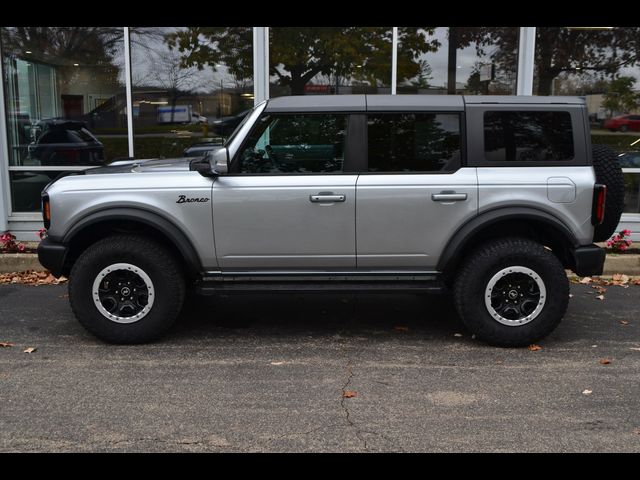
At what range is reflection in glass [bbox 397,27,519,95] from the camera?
29.2 ft

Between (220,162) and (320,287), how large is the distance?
128cm

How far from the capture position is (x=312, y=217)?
498cm

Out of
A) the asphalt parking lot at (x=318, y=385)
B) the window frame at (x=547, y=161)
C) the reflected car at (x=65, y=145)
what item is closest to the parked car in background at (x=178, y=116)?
the reflected car at (x=65, y=145)

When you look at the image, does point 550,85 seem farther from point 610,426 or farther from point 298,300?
point 610,426

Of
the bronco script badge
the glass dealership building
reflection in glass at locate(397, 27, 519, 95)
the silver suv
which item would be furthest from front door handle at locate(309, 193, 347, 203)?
reflection in glass at locate(397, 27, 519, 95)

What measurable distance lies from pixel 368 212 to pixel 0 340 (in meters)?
3.29

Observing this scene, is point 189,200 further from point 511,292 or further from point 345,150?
point 511,292

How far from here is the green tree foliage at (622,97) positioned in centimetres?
886

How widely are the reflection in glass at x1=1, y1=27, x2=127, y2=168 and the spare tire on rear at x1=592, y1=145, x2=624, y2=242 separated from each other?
6458 mm

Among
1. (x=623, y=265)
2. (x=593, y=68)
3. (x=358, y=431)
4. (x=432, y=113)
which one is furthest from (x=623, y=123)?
(x=358, y=431)

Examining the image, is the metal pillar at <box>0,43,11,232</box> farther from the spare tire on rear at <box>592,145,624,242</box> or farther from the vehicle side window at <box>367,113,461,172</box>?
the spare tire on rear at <box>592,145,624,242</box>

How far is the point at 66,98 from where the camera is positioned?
905cm

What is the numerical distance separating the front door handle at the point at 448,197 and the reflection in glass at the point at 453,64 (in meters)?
4.35

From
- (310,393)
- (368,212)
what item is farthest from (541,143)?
(310,393)
